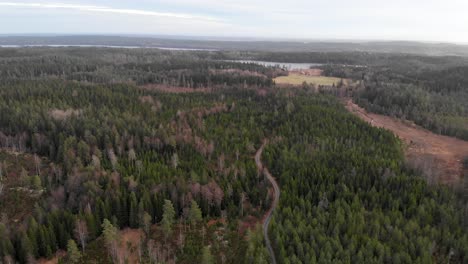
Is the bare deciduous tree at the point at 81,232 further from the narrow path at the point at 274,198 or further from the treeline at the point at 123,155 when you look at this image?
the narrow path at the point at 274,198

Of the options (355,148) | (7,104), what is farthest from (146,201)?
(7,104)

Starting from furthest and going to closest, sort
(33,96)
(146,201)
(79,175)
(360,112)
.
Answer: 1. (360,112)
2. (33,96)
3. (79,175)
4. (146,201)

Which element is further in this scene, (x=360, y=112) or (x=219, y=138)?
(x=360, y=112)

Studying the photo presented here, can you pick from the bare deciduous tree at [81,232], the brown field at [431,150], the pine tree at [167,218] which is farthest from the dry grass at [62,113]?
the brown field at [431,150]

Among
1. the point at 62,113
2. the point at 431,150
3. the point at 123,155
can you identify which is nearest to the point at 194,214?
the point at 123,155

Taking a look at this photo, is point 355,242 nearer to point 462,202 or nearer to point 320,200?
point 320,200

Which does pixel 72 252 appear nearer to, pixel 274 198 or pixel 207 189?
pixel 207 189

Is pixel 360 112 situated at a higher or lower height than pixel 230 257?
higher

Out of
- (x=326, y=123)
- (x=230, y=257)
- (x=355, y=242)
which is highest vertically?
(x=326, y=123)

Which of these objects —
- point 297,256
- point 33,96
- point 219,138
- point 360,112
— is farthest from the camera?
point 360,112
